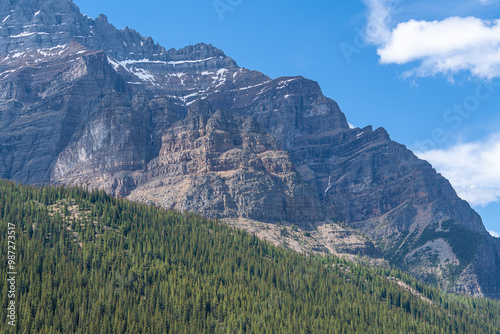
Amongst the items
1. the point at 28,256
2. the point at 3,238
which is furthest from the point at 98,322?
the point at 3,238

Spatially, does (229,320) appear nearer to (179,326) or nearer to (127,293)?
(179,326)

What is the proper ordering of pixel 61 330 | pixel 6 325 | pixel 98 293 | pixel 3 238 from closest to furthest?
1. pixel 6 325
2. pixel 61 330
3. pixel 98 293
4. pixel 3 238

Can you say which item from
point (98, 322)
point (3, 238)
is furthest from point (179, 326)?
point (3, 238)

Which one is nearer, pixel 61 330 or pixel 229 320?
pixel 61 330

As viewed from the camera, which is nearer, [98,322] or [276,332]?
[98,322]

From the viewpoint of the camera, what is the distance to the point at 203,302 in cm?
19838

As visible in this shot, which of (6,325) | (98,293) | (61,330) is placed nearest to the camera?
(6,325)

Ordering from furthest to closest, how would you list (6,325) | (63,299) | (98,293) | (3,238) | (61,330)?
1. (3,238)
2. (98,293)
3. (63,299)
4. (61,330)
5. (6,325)

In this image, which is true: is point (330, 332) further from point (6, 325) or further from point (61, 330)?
point (6, 325)

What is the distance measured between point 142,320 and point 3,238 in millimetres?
57341

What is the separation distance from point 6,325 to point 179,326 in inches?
1931

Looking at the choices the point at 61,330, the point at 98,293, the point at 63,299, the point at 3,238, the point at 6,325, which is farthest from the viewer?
the point at 3,238

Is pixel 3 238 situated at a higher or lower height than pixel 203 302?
higher

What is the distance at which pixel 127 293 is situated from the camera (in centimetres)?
19250
